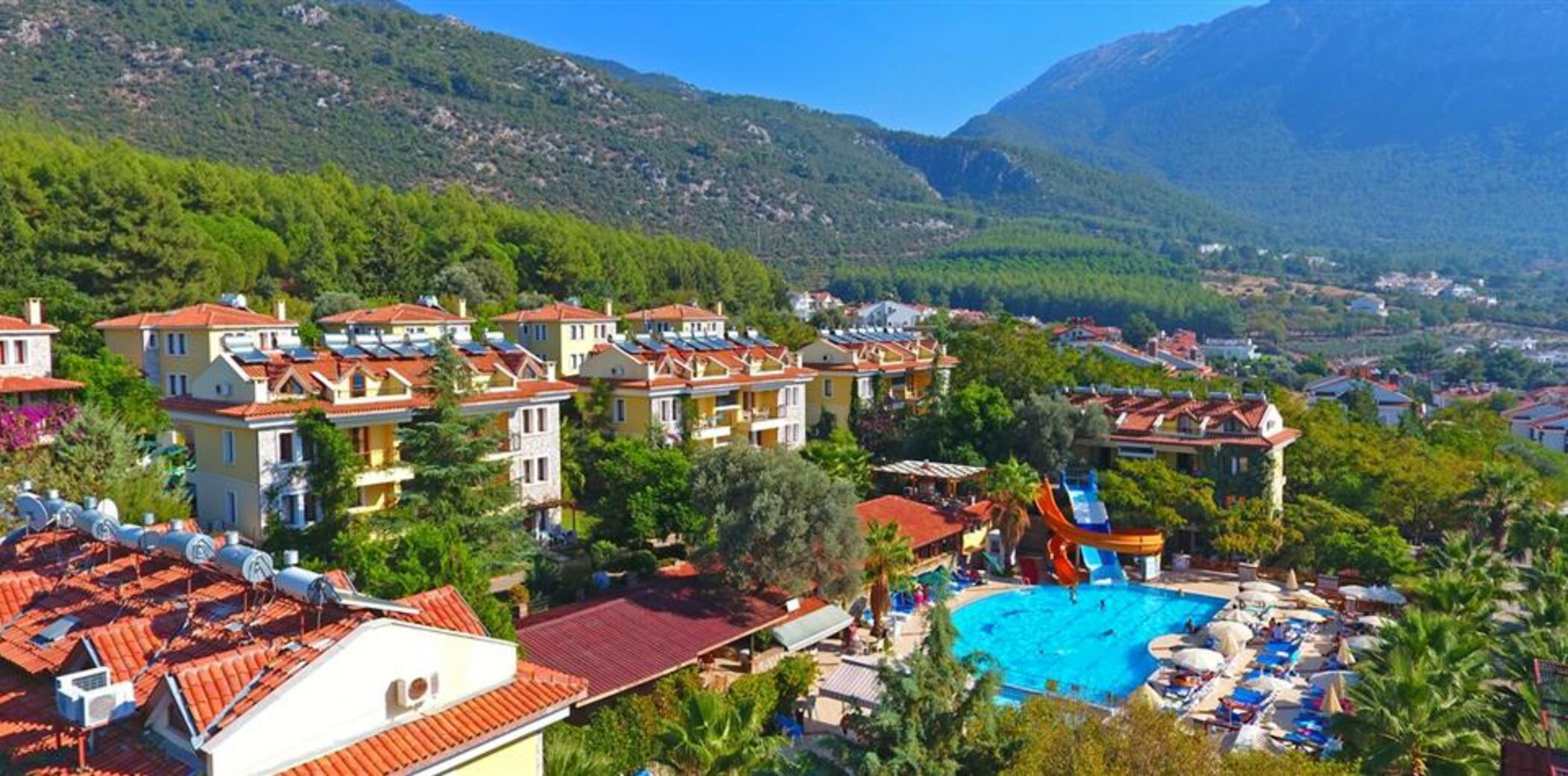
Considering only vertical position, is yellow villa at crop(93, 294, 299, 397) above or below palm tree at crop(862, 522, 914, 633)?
above

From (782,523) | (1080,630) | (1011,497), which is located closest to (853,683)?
(782,523)

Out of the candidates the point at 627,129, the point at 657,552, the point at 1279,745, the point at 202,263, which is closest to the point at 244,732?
the point at 1279,745

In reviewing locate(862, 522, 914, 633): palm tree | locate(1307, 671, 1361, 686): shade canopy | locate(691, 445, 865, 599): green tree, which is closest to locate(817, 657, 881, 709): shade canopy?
locate(691, 445, 865, 599): green tree

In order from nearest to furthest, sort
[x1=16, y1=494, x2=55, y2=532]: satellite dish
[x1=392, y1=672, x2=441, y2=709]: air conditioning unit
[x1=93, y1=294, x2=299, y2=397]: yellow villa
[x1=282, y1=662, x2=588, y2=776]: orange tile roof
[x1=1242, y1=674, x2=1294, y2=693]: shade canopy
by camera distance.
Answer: [x1=282, y1=662, x2=588, y2=776]: orange tile roof, [x1=392, y1=672, x2=441, y2=709]: air conditioning unit, [x1=16, y1=494, x2=55, y2=532]: satellite dish, [x1=1242, y1=674, x2=1294, y2=693]: shade canopy, [x1=93, y1=294, x2=299, y2=397]: yellow villa

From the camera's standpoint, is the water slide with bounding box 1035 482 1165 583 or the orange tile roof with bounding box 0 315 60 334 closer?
the orange tile roof with bounding box 0 315 60 334

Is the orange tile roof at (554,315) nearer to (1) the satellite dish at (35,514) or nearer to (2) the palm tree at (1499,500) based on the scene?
(1) the satellite dish at (35,514)

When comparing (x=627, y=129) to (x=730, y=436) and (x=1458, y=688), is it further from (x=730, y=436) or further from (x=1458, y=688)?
(x=1458, y=688)

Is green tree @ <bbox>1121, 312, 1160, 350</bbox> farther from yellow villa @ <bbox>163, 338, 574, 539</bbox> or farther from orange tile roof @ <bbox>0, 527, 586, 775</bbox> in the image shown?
orange tile roof @ <bbox>0, 527, 586, 775</bbox>
